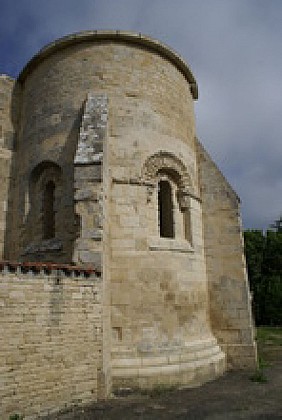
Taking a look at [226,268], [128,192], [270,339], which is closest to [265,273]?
[270,339]

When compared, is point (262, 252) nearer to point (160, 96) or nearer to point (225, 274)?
point (225, 274)

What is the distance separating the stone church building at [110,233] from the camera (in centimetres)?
618

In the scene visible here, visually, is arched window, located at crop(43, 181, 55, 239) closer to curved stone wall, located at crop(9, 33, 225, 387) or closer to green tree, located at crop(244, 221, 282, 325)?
curved stone wall, located at crop(9, 33, 225, 387)

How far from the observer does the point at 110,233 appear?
8.38 metres

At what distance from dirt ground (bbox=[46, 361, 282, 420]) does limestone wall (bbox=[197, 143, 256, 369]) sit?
4.45ft

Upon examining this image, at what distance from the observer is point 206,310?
31.8 ft

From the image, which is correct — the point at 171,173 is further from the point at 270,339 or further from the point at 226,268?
the point at 270,339

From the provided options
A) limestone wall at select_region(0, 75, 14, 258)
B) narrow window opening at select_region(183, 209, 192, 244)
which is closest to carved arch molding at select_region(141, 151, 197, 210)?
narrow window opening at select_region(183, 209, 192, 244)

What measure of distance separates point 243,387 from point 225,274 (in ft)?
9.78

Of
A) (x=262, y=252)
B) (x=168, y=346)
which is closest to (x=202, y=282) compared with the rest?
(x=168, y=346)

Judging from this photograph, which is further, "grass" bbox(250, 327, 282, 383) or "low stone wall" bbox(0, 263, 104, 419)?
"grass" bbox(250, 327, 282, 383)

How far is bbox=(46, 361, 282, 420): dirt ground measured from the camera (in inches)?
236

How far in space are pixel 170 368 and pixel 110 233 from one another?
320 cm

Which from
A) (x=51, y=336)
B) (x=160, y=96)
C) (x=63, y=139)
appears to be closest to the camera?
(x=51, y=336)
